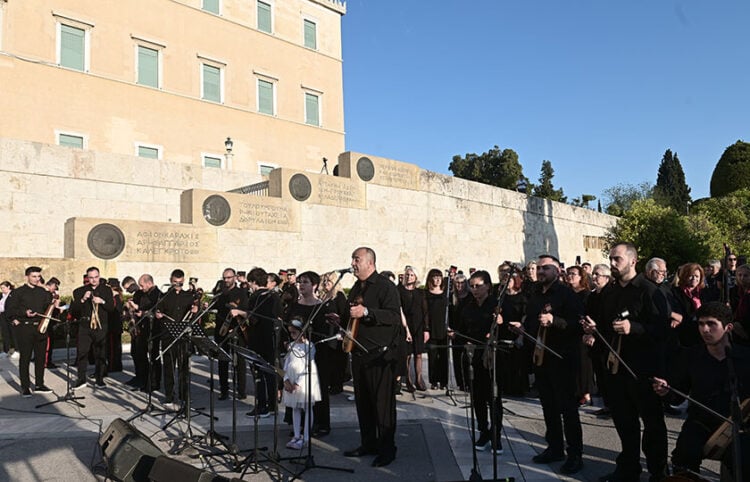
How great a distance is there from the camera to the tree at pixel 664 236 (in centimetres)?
2675

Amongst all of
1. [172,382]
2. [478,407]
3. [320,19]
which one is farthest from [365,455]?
[320,19]

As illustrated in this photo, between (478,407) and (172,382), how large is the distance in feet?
16.4

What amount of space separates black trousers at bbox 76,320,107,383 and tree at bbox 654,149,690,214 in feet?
208

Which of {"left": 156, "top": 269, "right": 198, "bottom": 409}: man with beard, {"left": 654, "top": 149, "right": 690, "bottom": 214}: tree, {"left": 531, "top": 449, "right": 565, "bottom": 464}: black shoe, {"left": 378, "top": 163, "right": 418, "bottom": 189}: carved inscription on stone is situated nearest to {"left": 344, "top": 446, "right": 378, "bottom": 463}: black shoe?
{"left": 531, "top": 449, "right": 565, "bottom": 464}: black shoe

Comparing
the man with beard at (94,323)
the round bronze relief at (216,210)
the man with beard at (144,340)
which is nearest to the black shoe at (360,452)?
the man with beard at (144,340)

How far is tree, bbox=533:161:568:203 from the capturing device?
61.8m

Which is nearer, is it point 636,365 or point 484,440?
point 636,365

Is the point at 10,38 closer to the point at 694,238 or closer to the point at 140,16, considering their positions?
the point at 140,16

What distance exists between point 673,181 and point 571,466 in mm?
69712

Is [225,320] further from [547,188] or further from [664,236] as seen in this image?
[547,188]

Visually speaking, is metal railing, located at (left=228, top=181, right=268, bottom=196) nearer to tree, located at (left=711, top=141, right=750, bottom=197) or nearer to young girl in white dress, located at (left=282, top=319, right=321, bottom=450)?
young girl in white dress, located at (left=282, top=319, right=321, bottom=450)

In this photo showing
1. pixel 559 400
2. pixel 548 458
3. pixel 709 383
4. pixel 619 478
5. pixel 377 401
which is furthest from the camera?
pixel 377 401

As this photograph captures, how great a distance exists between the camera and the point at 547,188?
6344 centimetres

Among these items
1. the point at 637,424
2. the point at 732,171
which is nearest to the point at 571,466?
the point at 637,424
